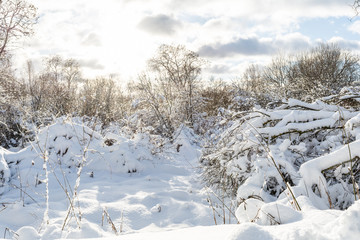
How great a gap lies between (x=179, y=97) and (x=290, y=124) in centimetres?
888

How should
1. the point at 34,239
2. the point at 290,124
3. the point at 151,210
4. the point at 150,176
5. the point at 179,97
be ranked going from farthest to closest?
the point at 179,97 → the point at 150,176 → the point at 151,210 → the point at 290,124 → the point at 34,239

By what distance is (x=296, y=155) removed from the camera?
11.1 ft

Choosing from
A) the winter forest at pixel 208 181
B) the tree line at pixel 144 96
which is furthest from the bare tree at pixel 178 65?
the winter forest at pixel 208 181

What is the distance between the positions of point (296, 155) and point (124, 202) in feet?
7.90

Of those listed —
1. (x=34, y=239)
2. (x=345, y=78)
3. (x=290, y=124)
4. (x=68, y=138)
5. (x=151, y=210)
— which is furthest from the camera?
(x=345, y=78)

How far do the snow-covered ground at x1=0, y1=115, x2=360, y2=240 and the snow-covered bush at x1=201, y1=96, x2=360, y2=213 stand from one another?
23 cm

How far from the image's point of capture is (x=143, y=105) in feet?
35.7

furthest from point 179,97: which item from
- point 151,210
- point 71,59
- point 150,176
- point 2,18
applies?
point 71,59

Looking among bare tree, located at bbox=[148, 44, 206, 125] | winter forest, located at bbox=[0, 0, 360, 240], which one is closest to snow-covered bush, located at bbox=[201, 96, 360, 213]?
winter forest, located at bbox=[0, 0, 360, 240]

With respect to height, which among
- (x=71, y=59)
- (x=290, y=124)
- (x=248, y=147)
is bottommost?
(x=248, y=147)

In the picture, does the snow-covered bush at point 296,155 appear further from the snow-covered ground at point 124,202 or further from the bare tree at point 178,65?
the bare tree at point 178,65

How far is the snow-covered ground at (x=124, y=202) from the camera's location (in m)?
1.24

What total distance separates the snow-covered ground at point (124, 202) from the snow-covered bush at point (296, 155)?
228 millimetres

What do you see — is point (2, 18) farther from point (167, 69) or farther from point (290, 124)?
point (290, 124)
